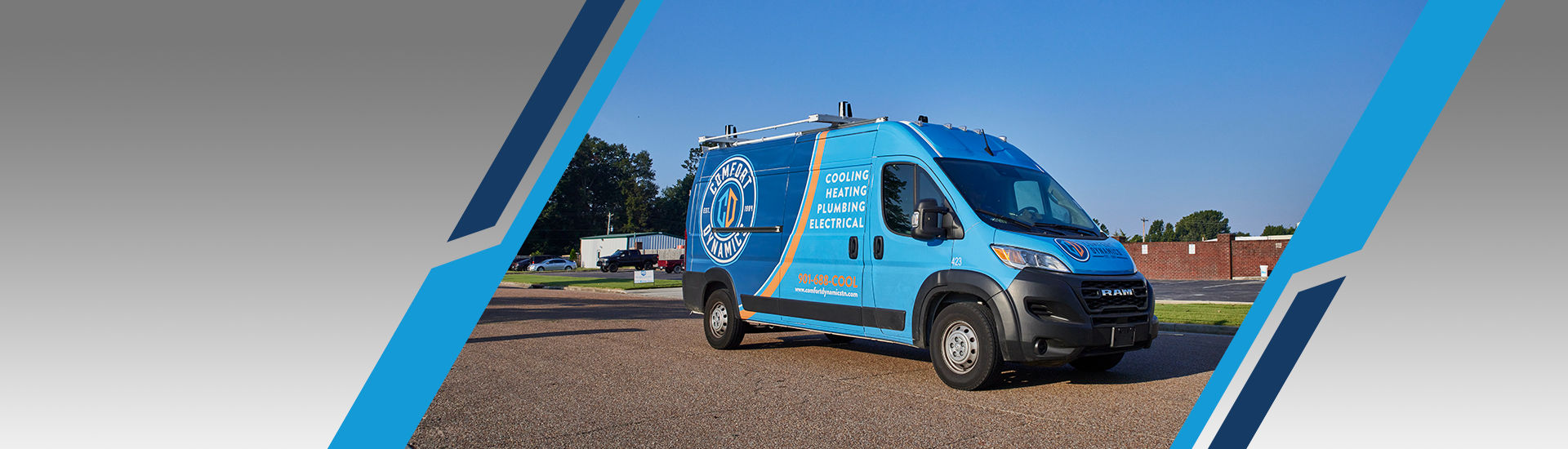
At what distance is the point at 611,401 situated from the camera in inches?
280

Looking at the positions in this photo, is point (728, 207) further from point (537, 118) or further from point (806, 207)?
point (537, 118)

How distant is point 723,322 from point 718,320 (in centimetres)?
12

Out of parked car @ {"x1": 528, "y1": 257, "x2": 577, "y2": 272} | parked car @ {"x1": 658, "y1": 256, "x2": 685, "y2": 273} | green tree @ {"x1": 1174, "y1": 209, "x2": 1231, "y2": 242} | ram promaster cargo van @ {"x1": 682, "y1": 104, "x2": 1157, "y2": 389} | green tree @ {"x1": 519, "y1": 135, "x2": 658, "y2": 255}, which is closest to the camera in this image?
ram promaster cargo van @ {"x1": 682, "y1": 104, "x2": 1157, "y2": 389}

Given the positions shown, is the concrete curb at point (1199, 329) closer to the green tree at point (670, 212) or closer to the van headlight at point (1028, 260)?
the van headlight at point (1028, 260)

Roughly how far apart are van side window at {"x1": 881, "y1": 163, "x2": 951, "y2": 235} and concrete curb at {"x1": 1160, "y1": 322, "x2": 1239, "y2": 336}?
22.1ft

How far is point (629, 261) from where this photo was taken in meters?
60.0

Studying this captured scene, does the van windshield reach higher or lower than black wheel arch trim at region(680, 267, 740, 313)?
higher

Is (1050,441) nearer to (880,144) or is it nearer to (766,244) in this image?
(880,144)

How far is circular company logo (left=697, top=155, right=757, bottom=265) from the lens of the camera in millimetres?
10406

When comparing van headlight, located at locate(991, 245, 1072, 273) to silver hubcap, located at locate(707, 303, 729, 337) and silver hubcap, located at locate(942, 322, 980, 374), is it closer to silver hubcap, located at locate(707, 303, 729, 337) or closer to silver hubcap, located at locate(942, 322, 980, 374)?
silver hubcap, located at locate(942, 322, 980, 374)

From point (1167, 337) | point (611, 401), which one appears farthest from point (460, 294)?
point (1167, 337)

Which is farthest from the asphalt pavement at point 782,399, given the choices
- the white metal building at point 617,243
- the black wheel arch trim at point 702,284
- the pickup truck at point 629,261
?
the white metal building at point 617,243

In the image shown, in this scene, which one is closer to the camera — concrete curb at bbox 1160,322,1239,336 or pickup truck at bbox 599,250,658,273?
concrete curb at bbox 1160,322,1239,336

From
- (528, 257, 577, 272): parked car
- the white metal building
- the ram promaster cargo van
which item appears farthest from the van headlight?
the white metal building
